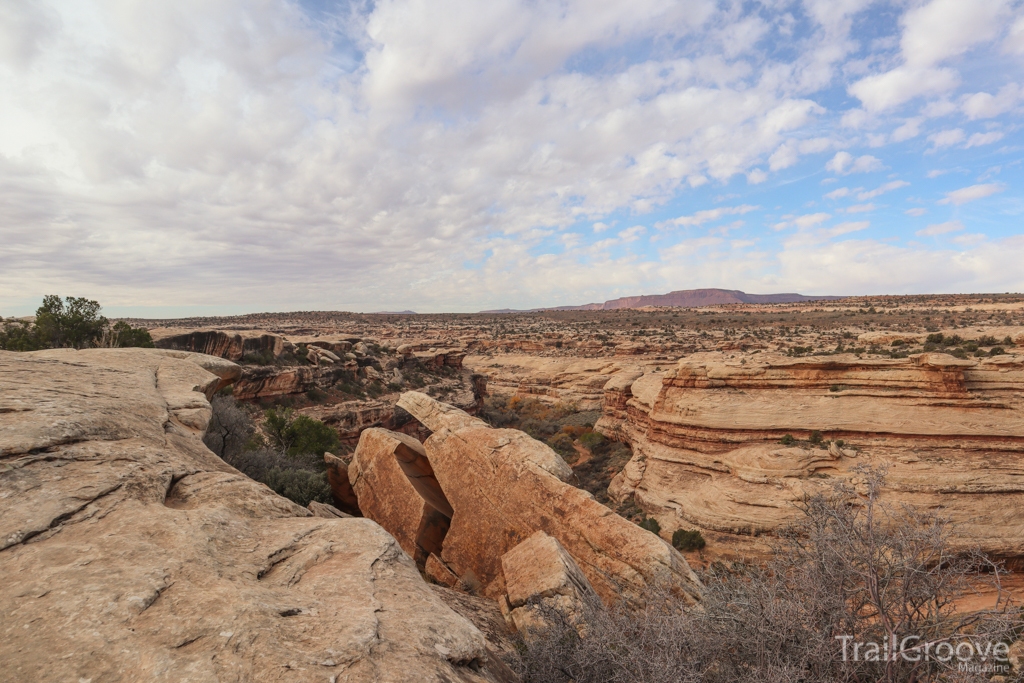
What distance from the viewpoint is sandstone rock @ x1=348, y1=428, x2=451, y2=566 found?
10.6 m

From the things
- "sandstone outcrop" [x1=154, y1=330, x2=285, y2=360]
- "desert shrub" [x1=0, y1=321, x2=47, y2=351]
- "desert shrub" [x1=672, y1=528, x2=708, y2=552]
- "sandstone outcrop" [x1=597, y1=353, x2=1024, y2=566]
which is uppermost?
"desert shrub" [x1=0, y1=321, x2=47, y2=351]

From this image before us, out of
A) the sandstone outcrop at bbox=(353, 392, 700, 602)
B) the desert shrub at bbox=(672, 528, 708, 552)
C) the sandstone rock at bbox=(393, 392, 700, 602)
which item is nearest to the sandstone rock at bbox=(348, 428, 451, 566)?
the sandstone outcrop at bbox=(353, 392, 700, 602)

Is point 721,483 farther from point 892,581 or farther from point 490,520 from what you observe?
point 892,581

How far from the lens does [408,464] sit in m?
12.5

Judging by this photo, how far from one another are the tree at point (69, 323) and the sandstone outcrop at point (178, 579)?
2111 centimetres

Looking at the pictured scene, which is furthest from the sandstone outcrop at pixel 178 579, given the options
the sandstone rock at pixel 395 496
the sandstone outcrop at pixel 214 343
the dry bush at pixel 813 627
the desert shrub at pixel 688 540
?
the sandstone outcrop at pixel 214 343

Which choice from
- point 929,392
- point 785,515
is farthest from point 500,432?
point 929,392

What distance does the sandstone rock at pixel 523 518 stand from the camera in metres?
7.77

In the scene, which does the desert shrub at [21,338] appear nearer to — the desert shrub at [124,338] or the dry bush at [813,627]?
the desert shrub at [124,338]

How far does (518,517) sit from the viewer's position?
9734mm

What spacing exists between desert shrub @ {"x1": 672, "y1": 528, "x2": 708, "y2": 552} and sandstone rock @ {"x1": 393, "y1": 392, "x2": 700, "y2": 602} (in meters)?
8.67

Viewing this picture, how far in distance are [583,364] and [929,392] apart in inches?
1176

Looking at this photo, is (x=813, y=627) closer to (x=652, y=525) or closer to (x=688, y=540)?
(x=688, y=540)

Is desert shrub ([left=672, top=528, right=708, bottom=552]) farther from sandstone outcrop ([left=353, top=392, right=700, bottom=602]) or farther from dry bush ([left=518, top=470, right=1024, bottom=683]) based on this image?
dry bush ([left=518, top=470, right=1024, bottom=683])
